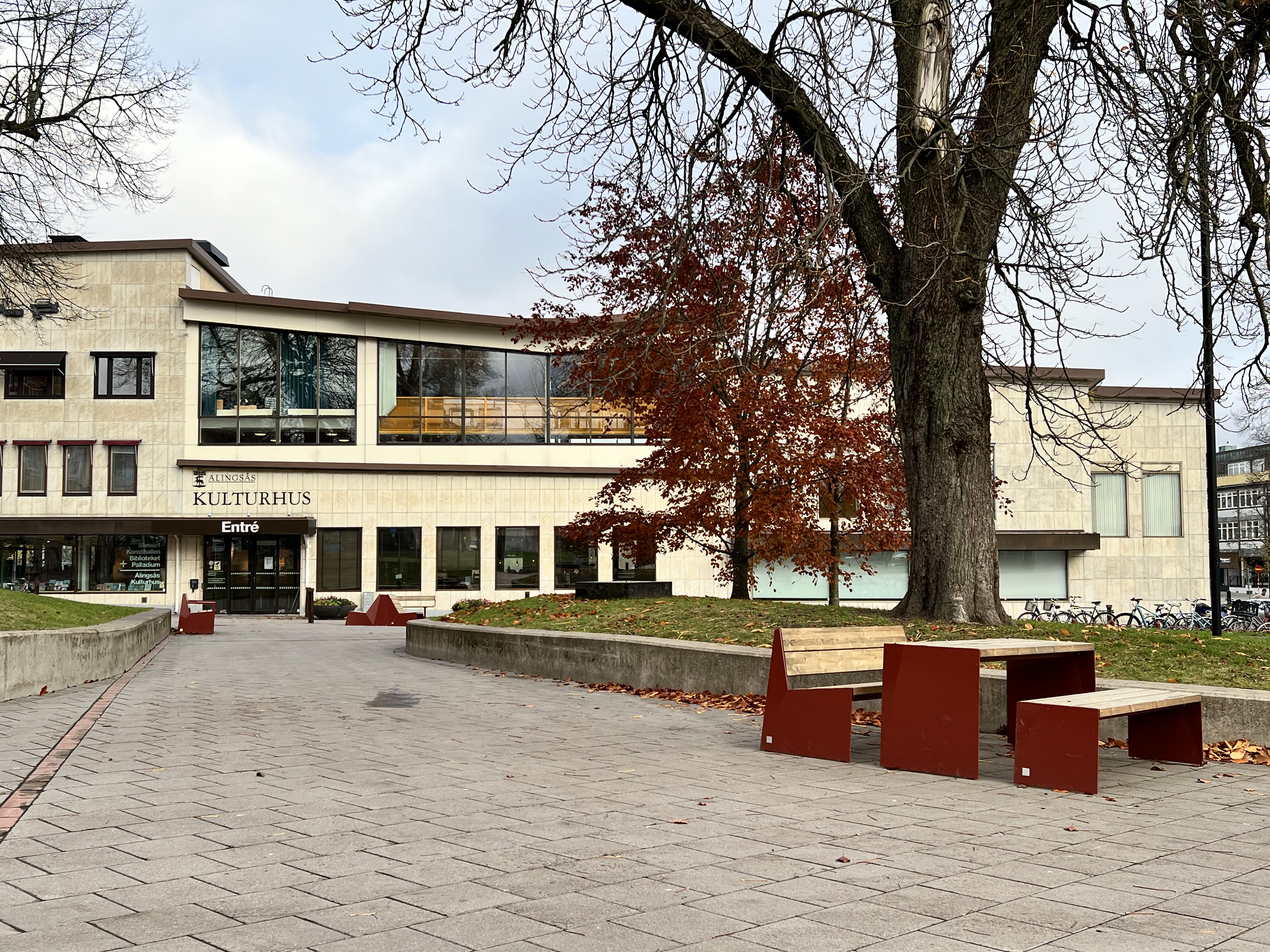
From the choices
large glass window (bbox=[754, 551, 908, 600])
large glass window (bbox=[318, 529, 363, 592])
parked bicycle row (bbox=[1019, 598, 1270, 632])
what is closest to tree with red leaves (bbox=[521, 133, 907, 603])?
parked bicycle row (bbox=[1019, 598, 1270, 632])

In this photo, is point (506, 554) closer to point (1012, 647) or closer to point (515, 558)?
point (515, 558)

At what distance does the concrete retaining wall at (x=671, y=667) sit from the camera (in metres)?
7.95

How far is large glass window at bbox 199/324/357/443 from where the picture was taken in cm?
4203

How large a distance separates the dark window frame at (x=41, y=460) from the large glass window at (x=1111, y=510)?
3947 cm

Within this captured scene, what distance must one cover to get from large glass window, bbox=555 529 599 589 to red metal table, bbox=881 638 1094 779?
35075 millimetres

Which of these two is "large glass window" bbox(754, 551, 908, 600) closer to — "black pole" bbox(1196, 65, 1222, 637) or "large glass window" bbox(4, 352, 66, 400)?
Answer: "black pole" bbox(1196, 65, 1222, 637)

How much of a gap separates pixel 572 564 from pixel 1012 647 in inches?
1408

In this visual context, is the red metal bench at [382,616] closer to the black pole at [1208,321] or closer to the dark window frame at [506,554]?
the dark window frame at [506,554]

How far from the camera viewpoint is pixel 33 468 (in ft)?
136

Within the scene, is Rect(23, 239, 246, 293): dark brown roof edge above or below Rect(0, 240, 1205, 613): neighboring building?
above

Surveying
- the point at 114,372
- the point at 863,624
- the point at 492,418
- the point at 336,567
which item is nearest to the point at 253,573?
the point at 336,567

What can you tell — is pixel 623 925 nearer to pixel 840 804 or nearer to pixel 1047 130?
pixel 840 804

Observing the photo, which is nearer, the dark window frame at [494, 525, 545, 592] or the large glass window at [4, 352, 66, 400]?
the large glass window at [4, 352, 66, 400]

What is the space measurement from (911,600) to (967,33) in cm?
579
